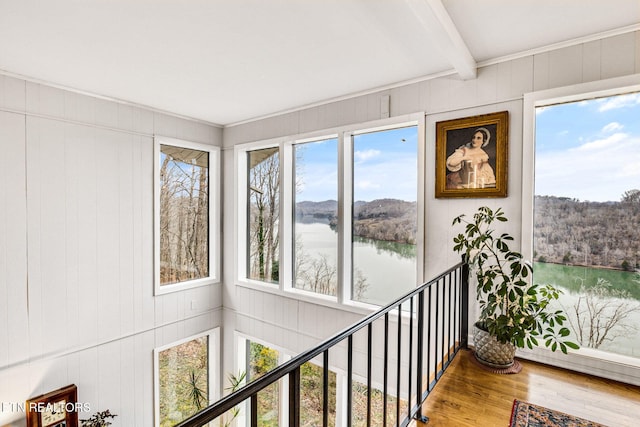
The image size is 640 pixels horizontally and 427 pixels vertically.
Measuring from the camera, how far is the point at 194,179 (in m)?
4.18

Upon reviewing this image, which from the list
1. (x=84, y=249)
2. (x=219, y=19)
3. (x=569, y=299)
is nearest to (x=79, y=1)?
(x=219, y=19)

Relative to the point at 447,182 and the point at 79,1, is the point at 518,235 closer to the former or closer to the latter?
the point at 447,182

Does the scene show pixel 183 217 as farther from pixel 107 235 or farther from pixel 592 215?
pixel 592 215

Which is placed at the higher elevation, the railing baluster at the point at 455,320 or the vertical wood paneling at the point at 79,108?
the vertical wood paneling at the point at 79,108

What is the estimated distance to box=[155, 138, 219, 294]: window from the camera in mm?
3811

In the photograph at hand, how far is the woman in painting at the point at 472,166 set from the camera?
243 centimetres

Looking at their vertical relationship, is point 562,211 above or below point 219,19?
below

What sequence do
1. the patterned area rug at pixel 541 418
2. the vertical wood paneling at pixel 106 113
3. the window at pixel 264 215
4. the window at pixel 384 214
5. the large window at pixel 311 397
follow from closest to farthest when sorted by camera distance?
the patterned area rug at pixel 541 418
the window at pixel 384 214
the large window at pixel 311 397
the vertical wood paneling at pixel 106 113
the window at pixel 264 215

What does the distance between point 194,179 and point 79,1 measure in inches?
100

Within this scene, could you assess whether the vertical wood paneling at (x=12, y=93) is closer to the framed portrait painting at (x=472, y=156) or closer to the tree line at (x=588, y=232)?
the framed portrait painting at (x=472, y=156)

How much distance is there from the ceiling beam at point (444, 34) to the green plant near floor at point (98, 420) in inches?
163

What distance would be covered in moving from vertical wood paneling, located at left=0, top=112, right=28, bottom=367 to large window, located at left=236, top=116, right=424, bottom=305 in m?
2.12

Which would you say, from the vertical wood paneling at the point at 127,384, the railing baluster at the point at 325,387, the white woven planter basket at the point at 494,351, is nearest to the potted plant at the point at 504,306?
the white woven planter basket at the point at 494,351

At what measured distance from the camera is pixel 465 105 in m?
2.52
